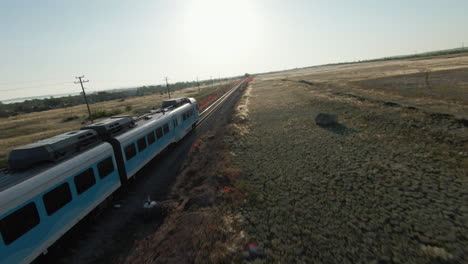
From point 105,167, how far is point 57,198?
2.75m

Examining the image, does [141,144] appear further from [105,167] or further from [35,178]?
[35,178]

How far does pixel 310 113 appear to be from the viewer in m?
27.1

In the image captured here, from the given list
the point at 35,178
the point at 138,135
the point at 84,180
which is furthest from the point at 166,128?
the point at 35,178

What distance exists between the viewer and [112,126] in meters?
12.3

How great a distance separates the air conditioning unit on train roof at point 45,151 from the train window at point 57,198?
1.45 meters

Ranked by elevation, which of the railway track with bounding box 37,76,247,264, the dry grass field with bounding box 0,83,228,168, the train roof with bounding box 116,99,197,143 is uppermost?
the train roof with bounding box 116,99,197,143

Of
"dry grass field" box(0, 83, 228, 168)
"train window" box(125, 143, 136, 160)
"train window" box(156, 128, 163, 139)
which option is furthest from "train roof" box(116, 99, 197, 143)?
"dry grass field" box(0, 83, 228, 168)

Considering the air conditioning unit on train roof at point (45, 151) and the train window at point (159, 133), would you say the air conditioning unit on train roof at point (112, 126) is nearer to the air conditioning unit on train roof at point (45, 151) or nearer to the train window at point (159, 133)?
the air conditioning unit on train roof at point (45, 151)

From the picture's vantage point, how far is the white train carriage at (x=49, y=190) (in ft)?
20.1

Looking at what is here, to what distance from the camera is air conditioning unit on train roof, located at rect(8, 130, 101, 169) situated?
8.03 meters

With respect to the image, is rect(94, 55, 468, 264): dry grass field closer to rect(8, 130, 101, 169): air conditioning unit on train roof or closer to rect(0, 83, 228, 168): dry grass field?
rect(8, 130, 101, 169): air conditioning unit on train roof

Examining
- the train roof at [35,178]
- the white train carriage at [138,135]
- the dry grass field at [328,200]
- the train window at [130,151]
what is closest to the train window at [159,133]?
the white train carriage at [138,135]

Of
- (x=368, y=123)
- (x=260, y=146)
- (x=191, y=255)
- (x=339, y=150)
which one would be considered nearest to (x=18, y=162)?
(x=191, y=255)

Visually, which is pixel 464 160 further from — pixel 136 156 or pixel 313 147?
pixel 136 156
